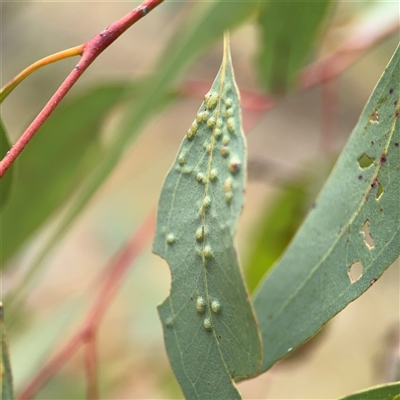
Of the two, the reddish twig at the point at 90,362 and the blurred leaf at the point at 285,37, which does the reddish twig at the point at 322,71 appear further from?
the reddish twig at the point at 90,362

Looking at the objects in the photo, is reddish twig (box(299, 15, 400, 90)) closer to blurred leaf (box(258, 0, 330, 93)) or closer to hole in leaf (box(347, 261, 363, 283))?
blurred leaf (box(258, 0, 330, 93))

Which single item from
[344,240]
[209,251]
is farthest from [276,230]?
[209,251]

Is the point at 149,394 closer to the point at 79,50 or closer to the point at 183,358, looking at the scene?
the point at 183,358

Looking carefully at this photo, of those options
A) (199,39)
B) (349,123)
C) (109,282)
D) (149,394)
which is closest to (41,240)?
(149,394)

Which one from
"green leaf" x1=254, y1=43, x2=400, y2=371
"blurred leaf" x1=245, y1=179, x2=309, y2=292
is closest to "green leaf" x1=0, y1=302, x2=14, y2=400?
"green leaf" x1=254, y1=43, x2=400, y2=371

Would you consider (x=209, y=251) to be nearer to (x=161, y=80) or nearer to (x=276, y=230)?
(x=161, y=80)

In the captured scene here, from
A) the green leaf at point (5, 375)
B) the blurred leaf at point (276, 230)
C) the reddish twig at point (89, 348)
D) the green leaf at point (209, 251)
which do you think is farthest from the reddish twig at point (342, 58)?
the green leaf at point (5, 375)
